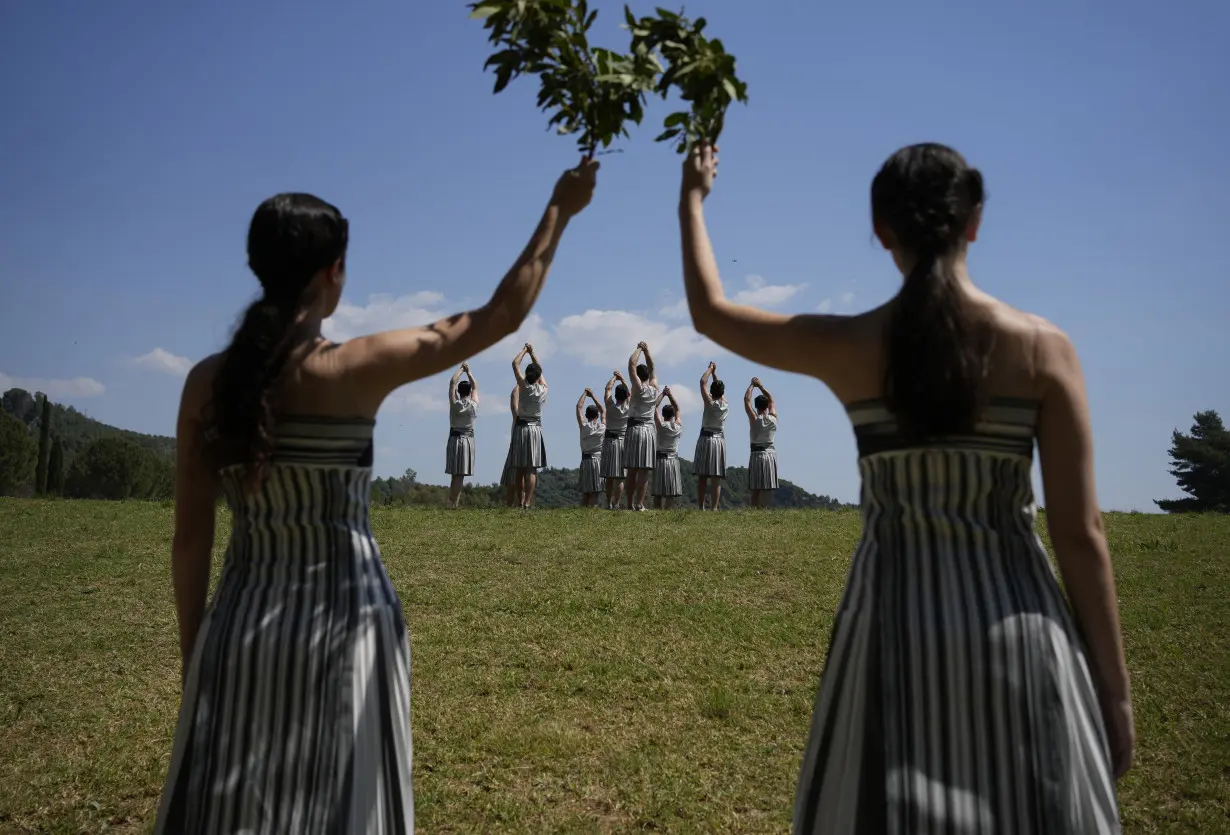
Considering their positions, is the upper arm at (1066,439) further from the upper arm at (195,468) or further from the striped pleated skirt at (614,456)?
the striped pleated skirt at (614,456)

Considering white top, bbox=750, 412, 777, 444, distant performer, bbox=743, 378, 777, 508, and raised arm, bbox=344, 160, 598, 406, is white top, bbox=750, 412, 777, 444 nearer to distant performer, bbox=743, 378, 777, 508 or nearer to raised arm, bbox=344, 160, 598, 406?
distant performer, bbox=743, 378, 777, 508

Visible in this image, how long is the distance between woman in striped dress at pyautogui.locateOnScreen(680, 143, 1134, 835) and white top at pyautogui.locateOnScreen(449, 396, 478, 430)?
15.3 metres

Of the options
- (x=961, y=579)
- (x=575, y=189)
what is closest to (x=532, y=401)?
(x=575, y=189)

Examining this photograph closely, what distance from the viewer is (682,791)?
5.09m

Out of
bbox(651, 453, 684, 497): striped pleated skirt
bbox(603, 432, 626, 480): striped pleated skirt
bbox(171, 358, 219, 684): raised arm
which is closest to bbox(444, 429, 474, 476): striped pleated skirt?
bbox(603, 432, 626, 480): striped pleated skirt

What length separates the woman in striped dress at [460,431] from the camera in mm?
17422

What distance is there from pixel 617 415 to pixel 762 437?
2.84m

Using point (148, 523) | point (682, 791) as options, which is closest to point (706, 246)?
point (682, 791)

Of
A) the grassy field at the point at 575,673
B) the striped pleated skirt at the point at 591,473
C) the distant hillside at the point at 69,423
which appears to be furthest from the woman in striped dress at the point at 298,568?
the distant hillside at the point at 69,423

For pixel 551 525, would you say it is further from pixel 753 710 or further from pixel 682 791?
pixel 682 791

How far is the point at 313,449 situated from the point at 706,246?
1219 millimetres

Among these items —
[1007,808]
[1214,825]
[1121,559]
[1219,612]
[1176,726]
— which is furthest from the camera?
[1121,559]

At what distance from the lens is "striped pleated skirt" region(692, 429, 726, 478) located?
18812 millimetres

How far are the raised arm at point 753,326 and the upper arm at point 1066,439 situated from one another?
0.48 metres
